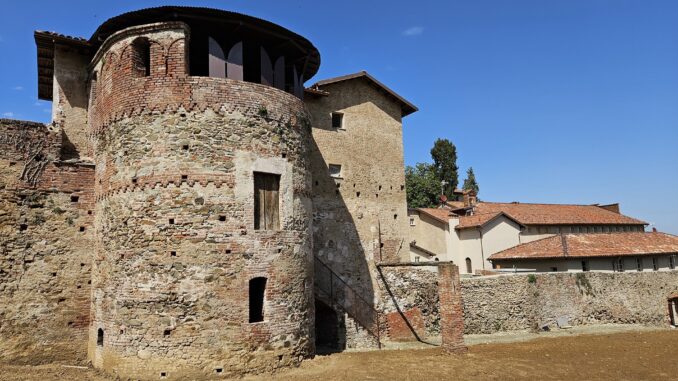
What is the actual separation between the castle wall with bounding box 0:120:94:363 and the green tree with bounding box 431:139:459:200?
4496 cm

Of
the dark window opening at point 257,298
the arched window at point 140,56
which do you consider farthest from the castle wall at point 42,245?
the dark window opening at point 257,298

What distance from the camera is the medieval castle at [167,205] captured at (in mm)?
12266

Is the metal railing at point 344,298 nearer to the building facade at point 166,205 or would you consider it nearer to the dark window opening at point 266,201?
the building facade at point 166,205

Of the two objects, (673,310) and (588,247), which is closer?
(673,310)

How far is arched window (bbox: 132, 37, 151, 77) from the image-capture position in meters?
13.3

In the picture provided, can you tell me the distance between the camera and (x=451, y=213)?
33312 mm

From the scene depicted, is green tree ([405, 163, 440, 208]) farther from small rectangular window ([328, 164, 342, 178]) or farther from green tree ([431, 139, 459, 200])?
small rectangular window ([328, 164, 342, 178])

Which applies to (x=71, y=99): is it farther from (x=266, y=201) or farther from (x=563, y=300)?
(x=563, y=300)

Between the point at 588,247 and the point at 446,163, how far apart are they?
1137 inches

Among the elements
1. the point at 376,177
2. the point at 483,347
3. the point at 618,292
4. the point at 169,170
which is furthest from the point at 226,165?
the point at 618,292

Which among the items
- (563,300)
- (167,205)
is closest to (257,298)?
(167,205)

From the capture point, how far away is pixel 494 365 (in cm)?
1438

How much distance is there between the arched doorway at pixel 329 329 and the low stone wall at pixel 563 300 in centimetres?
632

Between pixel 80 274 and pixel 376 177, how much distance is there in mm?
12947
